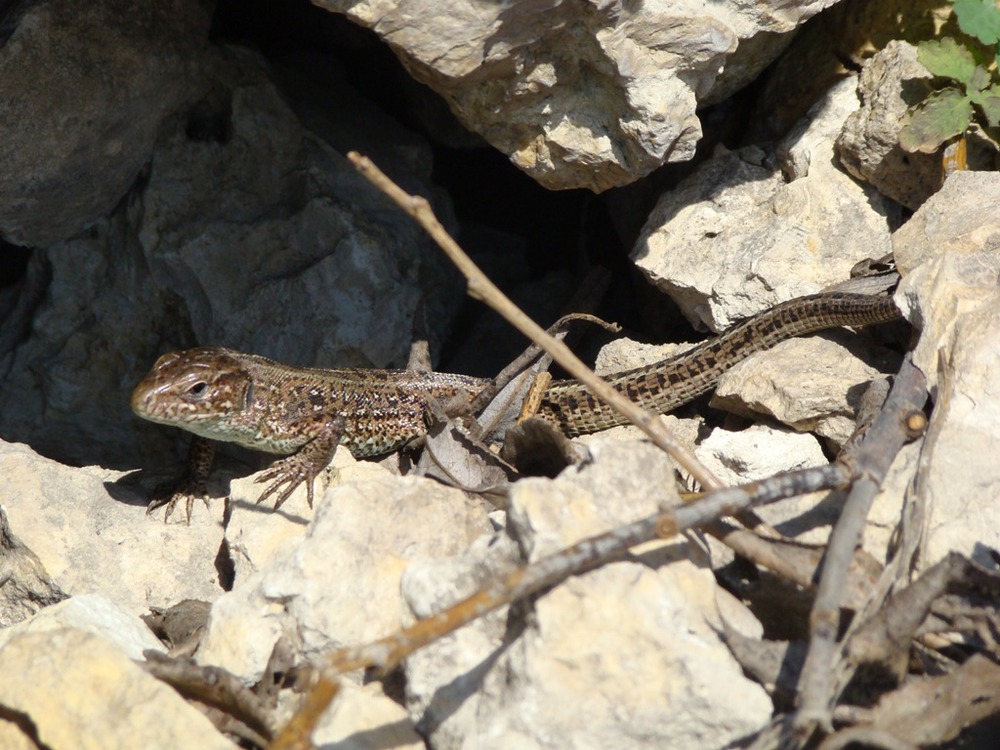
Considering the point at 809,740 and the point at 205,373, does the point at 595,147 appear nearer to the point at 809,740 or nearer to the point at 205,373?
the point at 205,373

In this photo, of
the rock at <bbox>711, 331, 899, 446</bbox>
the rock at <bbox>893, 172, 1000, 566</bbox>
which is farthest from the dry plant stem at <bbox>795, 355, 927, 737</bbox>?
the rock at <bbox>711, 331, 899, 446</bbox>

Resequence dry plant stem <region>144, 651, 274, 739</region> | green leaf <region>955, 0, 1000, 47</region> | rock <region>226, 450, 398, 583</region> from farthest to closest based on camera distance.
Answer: green leaf <region>955, 0, 1000, 47</region>, rock <region>226, 450, 398, 583</region>, dry plant stem <region>144, 651, 274, 739</region>

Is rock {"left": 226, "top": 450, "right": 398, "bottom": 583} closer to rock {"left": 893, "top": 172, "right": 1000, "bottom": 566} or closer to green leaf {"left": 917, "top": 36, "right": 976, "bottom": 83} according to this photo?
rock {"left": 893, "top": 172, "right": 1000, "bottom": 566}

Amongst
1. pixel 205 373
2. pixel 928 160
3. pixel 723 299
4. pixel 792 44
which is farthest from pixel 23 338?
pixel 928 160

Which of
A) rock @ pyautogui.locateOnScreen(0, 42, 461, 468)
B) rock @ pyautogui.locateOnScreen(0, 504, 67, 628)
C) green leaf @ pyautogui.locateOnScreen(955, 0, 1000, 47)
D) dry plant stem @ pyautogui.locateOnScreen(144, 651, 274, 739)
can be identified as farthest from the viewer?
rock @ pyautogui.locateOnScreen(0, 42, 461, 468)

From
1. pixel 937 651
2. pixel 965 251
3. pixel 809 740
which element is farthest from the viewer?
pixel 965 251

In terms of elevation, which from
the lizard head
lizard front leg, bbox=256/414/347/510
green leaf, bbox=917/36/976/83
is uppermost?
green leaf, bbox=917/36/976/83
